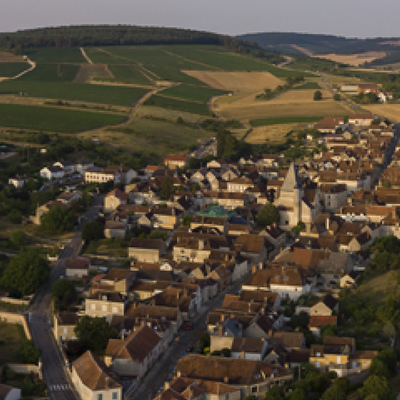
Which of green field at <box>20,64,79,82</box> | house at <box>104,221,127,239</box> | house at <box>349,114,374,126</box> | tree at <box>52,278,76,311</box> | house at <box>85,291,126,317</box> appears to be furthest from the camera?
green field at <box>20,64,79,82</box>

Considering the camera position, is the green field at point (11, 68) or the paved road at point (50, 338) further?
the green field at point (11, 68)

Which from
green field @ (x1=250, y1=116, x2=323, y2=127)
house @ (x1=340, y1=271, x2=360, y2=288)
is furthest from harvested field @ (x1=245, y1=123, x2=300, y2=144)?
house @ (x1=340, y1=271, x2=360, y2=288)

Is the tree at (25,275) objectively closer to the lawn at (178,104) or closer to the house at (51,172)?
the house at (51,172)

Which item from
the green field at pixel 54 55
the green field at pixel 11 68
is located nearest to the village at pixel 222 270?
the green field at pixel 11 68

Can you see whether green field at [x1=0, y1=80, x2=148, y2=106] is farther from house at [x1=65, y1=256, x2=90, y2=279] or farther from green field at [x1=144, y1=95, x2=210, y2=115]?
house at [x1=65, y1=256, x2=90, y2=279]

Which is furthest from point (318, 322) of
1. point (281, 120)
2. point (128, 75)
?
point (128, 75)

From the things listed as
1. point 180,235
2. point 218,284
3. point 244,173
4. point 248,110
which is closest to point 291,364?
point 218,284

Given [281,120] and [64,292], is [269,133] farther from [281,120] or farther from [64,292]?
[64,292]
